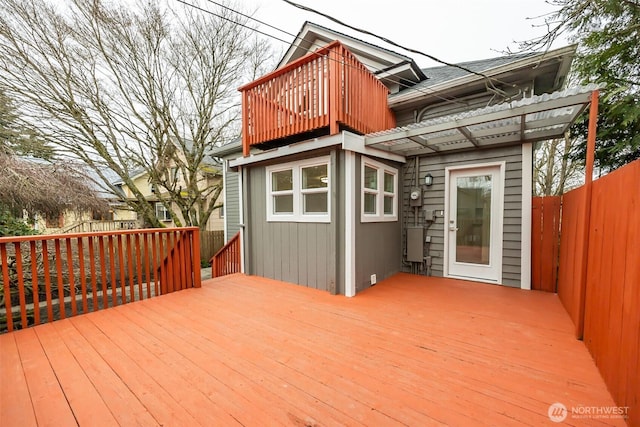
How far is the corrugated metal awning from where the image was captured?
2506 mm

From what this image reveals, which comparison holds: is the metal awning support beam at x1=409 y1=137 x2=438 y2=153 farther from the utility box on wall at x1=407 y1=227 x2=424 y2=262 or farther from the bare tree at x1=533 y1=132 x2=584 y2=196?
the bare tree at x1=533 y1=132 x2=584 y2=196

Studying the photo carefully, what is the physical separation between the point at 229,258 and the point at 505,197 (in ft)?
20.3

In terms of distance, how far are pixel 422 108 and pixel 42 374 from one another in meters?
6.27

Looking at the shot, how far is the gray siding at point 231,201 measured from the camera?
9148 mm

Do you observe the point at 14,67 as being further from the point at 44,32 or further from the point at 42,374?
the point at 42,374

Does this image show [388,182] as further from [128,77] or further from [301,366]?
[128,77]

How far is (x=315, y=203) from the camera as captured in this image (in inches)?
165

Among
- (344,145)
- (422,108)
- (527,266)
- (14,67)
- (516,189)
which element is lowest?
(527,266)

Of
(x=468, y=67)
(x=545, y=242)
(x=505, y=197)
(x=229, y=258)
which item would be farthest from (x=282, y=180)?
(x=468, y=67)

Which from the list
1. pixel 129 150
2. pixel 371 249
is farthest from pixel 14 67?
pixel 371 249

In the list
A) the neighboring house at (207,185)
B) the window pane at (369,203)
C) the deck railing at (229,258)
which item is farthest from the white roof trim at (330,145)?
the neighboring house at (207,185)

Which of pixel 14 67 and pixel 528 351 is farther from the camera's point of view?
pixel 14 67

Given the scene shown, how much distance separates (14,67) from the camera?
651 centimetres

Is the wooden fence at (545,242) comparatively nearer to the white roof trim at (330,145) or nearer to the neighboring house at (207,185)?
the white roof trim at (330,145)
